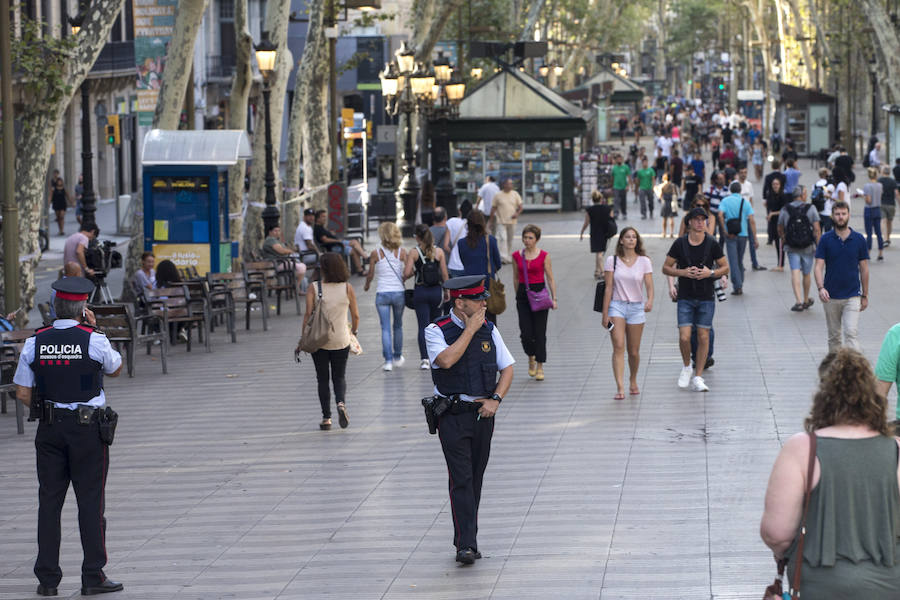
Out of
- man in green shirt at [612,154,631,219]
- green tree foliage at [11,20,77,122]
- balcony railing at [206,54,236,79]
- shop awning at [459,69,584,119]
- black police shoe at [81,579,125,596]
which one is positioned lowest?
black police shoe at [81,579,125,596]

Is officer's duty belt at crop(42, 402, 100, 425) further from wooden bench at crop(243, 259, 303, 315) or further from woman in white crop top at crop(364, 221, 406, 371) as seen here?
wooden bench at crop(243, 259, 303, 315)

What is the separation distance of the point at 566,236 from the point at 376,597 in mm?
26074

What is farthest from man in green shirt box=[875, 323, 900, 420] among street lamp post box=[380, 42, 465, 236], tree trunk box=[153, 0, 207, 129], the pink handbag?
street lamp post box=[380, 42, 465, 236]

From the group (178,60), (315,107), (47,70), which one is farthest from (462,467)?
(315,107)

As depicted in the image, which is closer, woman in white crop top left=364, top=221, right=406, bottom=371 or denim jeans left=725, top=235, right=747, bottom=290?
woman in white crop top left=364, top=221, right=406, bottom=371

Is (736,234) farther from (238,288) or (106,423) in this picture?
(106,423)

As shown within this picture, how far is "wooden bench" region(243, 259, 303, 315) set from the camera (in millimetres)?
20672

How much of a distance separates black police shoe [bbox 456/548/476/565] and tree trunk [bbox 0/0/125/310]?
11290 millimetres

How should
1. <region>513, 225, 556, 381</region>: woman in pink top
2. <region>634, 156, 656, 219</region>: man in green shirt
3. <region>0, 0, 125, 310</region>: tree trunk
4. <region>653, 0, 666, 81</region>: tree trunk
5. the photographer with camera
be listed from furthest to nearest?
<region>653, 0, 666, 81</region>: tree trunk → <region>634, 156, 656, 219</region>: man in green shirt → the photographer with camera → <region>0, 0, 125, 310</region>: tree trunk → <region>513, 225, 556, 381</region>: woman in pink top

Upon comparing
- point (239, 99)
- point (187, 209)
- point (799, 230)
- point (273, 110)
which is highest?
point (239, 99)

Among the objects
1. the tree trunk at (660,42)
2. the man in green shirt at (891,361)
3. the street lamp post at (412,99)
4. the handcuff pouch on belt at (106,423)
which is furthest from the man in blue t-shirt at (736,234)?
the tree trunk at (660,42)

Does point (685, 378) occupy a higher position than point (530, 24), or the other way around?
point (530, 24)

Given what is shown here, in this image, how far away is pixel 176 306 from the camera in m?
17.7

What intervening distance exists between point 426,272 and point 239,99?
10.8 metres
